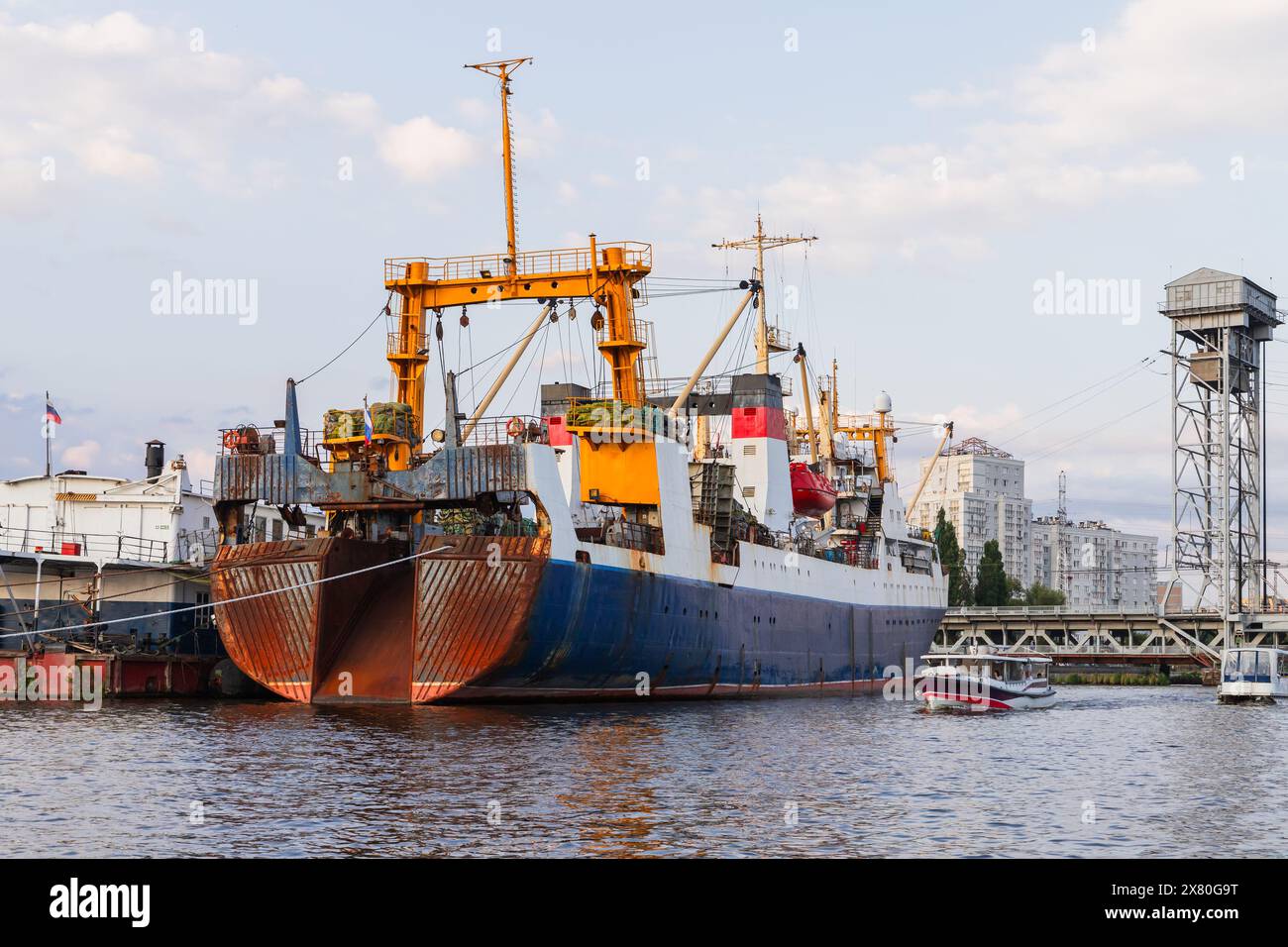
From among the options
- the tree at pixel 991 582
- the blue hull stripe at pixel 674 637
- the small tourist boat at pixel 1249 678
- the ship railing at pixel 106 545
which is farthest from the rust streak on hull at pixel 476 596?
the tree at pixel 991 582

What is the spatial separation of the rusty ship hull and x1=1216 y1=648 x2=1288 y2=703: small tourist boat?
1152 inches

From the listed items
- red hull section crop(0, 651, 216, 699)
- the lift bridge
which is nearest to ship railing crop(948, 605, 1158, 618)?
the lift bridge

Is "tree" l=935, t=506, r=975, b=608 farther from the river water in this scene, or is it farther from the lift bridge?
the river water

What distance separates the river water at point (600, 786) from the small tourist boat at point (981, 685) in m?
9.09

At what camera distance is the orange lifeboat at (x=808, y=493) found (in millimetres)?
72312

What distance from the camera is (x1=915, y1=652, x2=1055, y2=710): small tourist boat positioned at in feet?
178

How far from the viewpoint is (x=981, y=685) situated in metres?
55.1

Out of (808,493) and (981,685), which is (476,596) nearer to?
(981,685)

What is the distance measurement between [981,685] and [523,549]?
20.8 m

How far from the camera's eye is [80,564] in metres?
50.4

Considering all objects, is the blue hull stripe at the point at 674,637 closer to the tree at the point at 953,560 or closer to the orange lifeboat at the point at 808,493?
the orange lifeboat at the point at 808,493

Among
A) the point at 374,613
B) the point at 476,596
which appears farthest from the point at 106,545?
the point at 476,596
